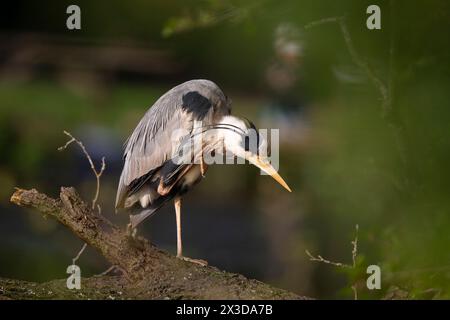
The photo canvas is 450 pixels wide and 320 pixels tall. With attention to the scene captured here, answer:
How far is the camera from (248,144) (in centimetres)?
369

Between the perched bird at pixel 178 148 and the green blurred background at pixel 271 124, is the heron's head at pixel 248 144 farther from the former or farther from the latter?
the green blurred background at pixel 271 124

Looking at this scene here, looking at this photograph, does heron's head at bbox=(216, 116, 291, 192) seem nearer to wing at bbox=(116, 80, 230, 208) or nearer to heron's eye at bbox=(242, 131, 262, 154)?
heron's eye at bbox=(242, 131, 262, 154)

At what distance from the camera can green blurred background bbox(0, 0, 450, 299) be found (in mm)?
3387

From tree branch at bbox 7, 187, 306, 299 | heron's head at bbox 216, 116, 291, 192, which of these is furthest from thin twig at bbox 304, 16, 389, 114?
tree branch at bbox 7, 187, 306, 299

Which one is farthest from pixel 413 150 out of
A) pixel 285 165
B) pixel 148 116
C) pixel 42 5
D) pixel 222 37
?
pixel 42 5

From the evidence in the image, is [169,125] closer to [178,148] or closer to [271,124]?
[178,148]

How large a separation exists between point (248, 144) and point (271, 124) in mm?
5981

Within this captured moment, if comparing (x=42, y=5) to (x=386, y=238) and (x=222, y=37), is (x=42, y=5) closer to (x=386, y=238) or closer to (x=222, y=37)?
(x=222, y=37)

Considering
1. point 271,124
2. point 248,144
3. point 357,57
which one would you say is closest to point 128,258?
point 248,144

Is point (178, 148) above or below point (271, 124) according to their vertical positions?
below

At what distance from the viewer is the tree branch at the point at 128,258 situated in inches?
118

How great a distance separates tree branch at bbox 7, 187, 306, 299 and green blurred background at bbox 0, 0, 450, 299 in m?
0.66

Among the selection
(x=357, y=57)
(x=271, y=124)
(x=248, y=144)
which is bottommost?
(x=248, y=144)
